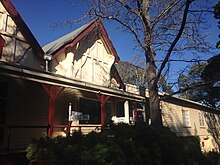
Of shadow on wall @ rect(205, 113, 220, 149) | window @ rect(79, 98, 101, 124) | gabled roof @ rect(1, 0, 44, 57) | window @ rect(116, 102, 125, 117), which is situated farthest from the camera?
shadow on wall @ rect(205, 113, 220, 149)

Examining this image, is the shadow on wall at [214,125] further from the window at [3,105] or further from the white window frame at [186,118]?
the window at [3,105]

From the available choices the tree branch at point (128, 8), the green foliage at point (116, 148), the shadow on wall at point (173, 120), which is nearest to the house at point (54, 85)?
the shadow on wall at point (173, 120)

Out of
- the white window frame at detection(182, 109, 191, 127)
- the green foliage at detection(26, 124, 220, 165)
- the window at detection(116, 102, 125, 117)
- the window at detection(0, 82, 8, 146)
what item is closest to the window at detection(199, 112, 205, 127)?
the white window frame at detection(182, 109, 191, 127)

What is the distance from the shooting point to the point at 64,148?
15.0ft

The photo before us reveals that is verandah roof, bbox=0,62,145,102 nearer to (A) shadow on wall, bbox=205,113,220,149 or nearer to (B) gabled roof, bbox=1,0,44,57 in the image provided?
(B) gabled roof, bbox=1,0,44,57

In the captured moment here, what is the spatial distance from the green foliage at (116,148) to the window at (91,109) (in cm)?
582

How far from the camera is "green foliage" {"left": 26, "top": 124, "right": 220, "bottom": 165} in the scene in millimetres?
4398

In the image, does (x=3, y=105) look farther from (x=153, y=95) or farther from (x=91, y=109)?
(x=153, y=95)

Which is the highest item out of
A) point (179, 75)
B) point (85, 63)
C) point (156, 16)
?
point (156, 16)

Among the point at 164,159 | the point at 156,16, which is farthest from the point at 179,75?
the point at 164,159

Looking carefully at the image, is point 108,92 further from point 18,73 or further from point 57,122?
point 18,73

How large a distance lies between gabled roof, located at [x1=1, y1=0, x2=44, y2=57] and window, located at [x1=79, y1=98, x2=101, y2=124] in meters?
3.50

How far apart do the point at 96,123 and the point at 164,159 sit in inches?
262

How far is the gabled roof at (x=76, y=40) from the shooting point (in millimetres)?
11420
